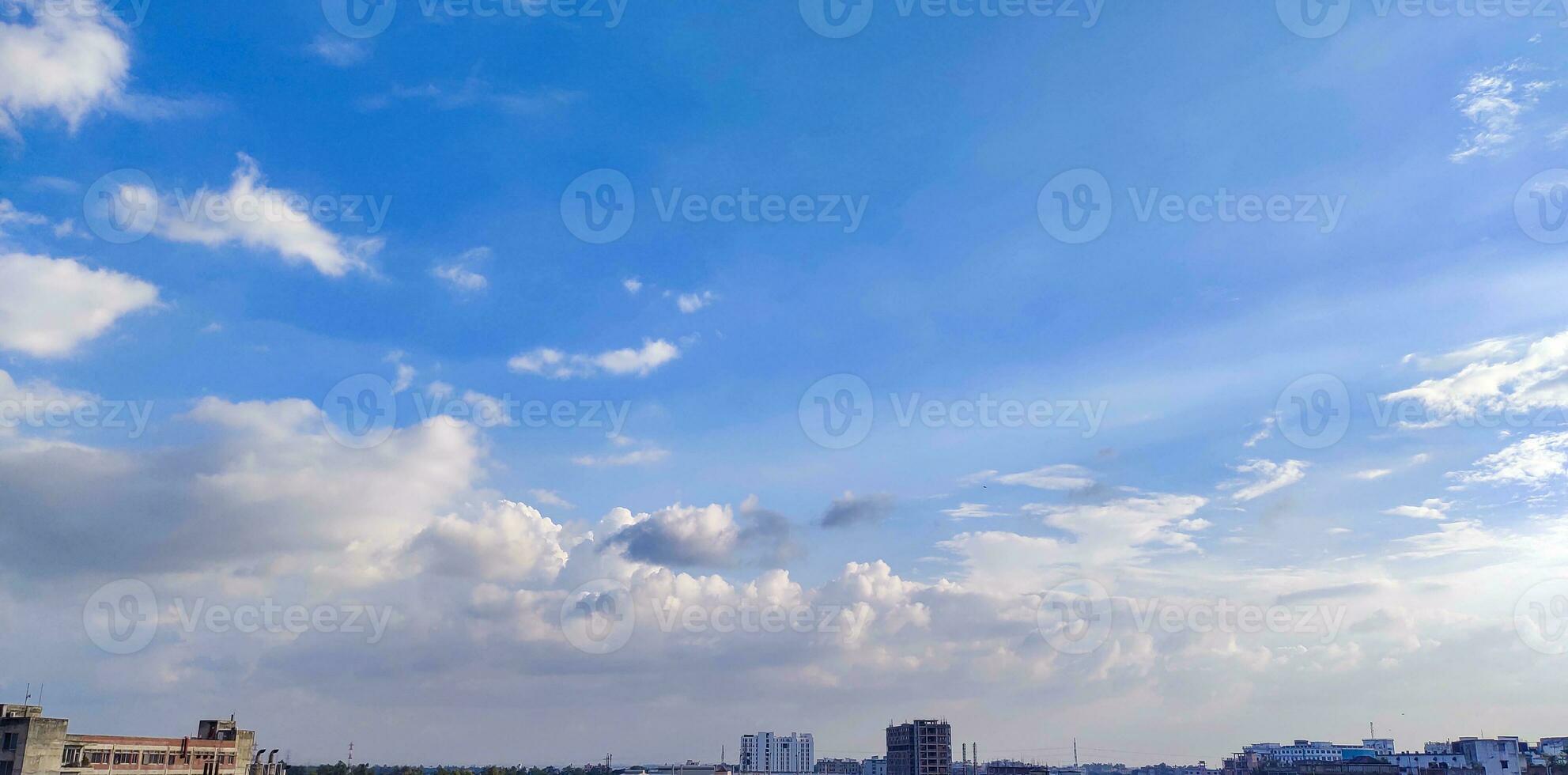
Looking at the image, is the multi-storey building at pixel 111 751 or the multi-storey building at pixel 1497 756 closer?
the multi-storey building at pixel 111 751

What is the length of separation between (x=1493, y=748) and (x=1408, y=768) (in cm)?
1526

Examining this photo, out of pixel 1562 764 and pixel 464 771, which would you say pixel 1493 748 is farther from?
pixel 464 771

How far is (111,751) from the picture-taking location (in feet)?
289

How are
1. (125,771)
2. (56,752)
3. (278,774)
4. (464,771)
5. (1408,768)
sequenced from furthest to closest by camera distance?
1. (464,771)
2. (1408,768)
3. (278,774)
4. (125,771)
5. (56,752)

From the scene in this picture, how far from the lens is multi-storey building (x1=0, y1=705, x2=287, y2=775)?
264ft

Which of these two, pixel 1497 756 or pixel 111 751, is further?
pixel 1497 756

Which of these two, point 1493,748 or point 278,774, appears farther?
point 1493,748

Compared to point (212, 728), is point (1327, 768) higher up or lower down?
lower down

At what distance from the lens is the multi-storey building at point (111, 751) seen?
264 ft

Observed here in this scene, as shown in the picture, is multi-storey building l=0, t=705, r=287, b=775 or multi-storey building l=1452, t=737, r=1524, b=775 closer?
multi-storey building l=0, t=705, r=287, b=775

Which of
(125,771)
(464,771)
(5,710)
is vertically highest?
(5,710)

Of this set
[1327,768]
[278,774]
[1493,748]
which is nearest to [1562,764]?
[1493,748]

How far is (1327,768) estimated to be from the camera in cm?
18000

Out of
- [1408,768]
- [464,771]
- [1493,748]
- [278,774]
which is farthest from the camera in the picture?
[464,771]
